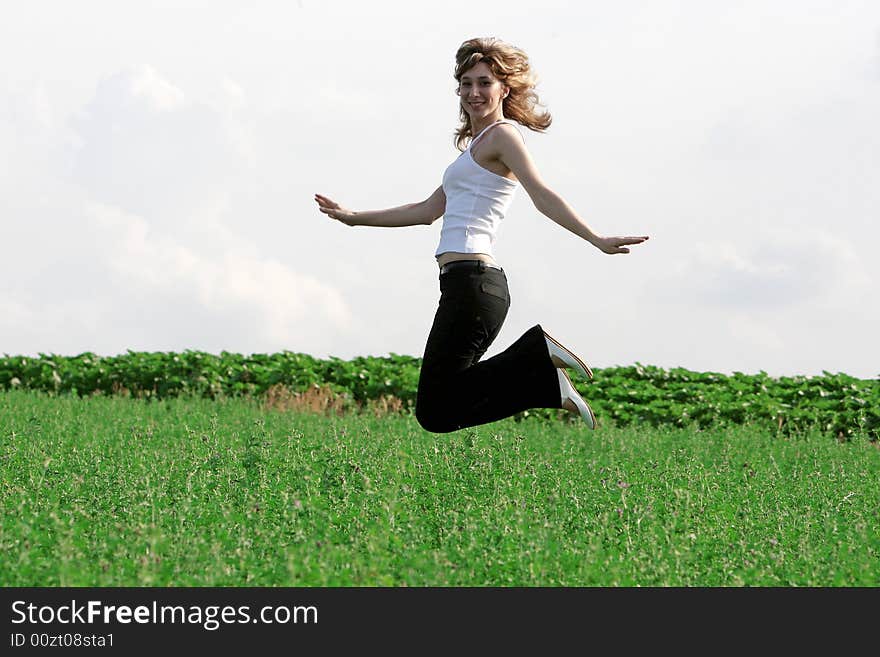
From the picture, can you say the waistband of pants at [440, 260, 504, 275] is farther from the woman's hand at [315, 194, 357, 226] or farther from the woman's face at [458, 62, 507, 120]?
the woman's hand at [315, 194, 357, 226]

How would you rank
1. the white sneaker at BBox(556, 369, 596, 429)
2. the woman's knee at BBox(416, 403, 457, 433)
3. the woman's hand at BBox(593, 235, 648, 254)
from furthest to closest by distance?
the white sneaker at BBox(556, 369, 596, 429) → the woman's knee at BBox(416, 403, 457, 433) → the woman's hand at BBox(593, 235, 648, 254)

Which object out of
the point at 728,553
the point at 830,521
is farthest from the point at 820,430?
the point at 728,553

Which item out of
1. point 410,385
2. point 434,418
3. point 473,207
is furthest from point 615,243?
point 410,385

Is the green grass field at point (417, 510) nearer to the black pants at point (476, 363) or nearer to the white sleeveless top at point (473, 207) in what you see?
the black pants at point (476, 363)

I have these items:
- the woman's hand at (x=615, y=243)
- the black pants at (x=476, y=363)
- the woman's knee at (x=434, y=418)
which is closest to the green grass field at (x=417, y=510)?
the woman's knee at (x=434, y=418)

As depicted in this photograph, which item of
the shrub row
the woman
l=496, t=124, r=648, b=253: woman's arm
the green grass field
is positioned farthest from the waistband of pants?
Answer: the shrub row

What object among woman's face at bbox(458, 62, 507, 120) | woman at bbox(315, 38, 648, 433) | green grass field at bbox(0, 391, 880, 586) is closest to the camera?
green grass field at bbox(0, 391, 880, 586)

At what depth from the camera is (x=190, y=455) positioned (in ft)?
25.8

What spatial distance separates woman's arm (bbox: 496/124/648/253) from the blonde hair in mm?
431

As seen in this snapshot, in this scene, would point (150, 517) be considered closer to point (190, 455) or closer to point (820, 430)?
point (190, 455)

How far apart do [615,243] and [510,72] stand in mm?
1292

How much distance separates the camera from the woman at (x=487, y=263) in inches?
223

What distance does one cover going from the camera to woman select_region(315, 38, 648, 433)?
5652 mm
